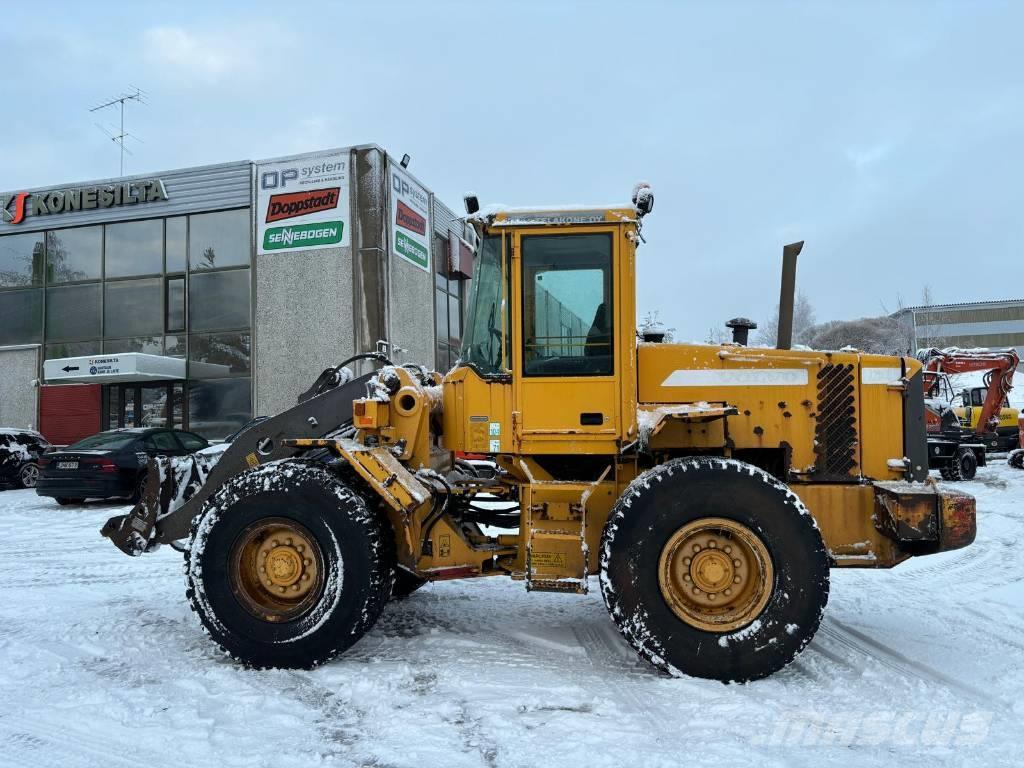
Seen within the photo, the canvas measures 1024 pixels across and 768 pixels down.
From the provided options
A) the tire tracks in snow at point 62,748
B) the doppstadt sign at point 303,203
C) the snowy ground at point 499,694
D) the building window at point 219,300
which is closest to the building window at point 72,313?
the building window at point 219,300

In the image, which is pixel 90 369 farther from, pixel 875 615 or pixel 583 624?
pixel 875 615

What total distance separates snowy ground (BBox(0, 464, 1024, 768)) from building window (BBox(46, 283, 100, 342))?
1649 centimetres

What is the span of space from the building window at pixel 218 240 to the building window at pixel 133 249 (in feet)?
3.48

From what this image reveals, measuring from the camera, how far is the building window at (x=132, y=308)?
64.4ft

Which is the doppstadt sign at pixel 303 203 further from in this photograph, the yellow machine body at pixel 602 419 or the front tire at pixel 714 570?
the front tire at pixel 714 570

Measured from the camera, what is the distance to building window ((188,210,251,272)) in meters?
18.9

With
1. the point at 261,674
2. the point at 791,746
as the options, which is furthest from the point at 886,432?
the point at 261,674

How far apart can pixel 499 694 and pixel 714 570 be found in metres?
1.44

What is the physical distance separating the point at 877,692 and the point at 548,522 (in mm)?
2106

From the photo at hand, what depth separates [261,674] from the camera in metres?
4.34

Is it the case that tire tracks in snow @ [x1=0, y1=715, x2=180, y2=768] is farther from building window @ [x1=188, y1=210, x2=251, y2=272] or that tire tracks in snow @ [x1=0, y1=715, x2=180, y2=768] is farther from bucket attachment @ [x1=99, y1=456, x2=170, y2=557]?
building window @ [x1=188, y1=210, x2=251, y2=272]

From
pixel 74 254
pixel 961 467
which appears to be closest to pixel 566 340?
pixel 961 467

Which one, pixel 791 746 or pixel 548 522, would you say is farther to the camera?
pixel 548 522

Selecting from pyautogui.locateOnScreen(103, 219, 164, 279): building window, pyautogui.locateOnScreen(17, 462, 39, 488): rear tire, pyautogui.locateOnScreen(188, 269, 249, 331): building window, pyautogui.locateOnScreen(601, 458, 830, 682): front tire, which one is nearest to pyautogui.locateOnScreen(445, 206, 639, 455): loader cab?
pyautogui.locateOnScreen(601, 458, 830, 682): front tire
